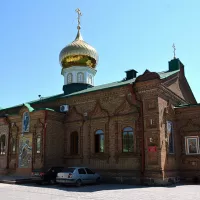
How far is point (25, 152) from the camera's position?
Answer: 783 inches

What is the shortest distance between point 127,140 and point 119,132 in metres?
0.71

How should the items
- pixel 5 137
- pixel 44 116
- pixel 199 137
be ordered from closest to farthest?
pixel 199 137 < pixel 44 116 < pixel 5 137

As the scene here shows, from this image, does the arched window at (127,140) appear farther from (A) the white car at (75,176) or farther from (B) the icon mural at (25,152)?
(B) the icon mural at (25,152)

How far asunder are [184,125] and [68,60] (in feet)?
36.5

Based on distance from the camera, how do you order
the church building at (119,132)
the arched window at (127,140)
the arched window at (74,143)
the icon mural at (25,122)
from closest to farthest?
1. the church building at (119,132)
2. the arched window at (127,140)
3. the arched window at (74,143)
4. the icon mural at (25,122)

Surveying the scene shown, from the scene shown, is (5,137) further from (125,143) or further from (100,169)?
(125,143)

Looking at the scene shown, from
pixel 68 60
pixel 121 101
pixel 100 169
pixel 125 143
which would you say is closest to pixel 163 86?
pixel 121 101

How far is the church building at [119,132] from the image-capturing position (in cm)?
1566

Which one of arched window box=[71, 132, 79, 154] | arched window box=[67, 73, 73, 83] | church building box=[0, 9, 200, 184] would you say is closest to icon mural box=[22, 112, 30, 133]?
church building box=[0, 9, 200, 184]

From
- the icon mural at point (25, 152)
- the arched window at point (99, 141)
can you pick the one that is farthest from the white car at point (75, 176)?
the icon mural at point (25, 152)

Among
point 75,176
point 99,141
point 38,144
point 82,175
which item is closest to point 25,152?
point 38,144

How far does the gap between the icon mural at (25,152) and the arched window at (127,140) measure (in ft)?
22.6

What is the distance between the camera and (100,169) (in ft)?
56.9

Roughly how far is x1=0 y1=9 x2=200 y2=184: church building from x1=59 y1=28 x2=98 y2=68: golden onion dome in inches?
162
